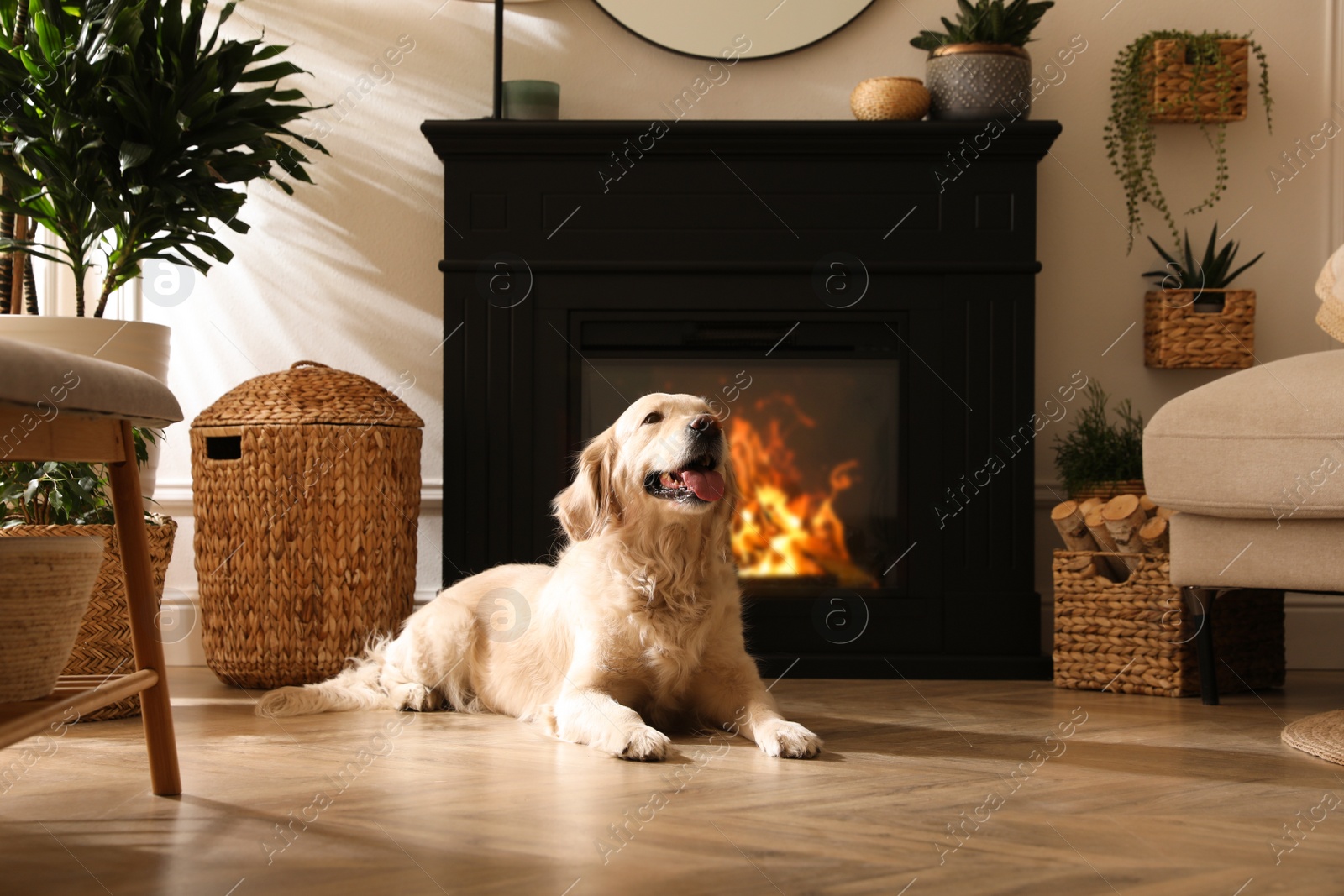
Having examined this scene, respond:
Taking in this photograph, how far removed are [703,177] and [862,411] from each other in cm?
85

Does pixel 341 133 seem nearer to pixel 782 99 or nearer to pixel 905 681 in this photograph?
pixel 782 99

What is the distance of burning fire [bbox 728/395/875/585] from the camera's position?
10.3ft

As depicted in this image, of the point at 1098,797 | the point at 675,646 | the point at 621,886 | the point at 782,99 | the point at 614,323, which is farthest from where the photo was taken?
the point at 782,99

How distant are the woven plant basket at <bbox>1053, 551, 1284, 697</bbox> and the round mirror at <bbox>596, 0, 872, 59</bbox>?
5.97 feet

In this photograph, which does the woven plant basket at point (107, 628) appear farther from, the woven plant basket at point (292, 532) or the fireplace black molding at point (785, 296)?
the fireplace black molding at point (785, 296)

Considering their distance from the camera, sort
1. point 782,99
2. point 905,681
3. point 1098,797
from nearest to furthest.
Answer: point 1098,797 → point 905,681 → point 782,99

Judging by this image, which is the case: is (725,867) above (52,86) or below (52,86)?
below

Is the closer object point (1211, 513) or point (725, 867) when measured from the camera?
point (725, 867)

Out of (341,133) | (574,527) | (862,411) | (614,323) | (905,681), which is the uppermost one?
(341,133)

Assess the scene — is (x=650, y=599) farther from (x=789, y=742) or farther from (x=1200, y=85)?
(x=1200, y=85)

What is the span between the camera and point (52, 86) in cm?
229

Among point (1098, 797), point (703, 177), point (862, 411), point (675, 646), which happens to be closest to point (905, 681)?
point (862, 411)

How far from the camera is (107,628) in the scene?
2.26m

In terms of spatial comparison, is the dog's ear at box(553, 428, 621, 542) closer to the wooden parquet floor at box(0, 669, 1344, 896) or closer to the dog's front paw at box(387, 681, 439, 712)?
the wooden parquet floor at box(0, 669, 1344, 896)
